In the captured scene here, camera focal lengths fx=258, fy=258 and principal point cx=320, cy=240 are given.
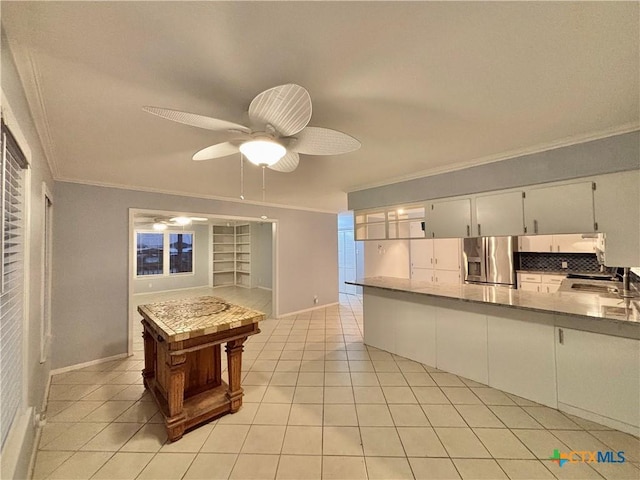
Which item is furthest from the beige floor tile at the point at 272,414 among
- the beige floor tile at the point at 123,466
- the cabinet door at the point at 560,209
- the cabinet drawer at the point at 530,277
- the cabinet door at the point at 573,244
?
the cabinet door at the point at 573,244

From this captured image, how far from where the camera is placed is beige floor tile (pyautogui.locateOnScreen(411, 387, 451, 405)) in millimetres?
2324

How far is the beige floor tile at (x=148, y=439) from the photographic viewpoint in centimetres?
182

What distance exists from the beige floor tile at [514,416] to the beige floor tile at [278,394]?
1768mm

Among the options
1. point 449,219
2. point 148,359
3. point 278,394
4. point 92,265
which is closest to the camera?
point 278,394

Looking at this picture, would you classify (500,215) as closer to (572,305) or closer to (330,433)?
(572,305)

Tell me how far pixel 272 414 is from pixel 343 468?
0.78m

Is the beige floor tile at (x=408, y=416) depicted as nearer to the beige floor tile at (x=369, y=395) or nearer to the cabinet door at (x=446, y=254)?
the beige floor tile at (x=369, y=395)

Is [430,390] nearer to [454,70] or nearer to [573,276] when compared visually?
[454,70]

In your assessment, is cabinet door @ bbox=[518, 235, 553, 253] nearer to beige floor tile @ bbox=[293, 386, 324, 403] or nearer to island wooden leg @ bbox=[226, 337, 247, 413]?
beige floor tile @ bbox=[293, 386, 324, 403]

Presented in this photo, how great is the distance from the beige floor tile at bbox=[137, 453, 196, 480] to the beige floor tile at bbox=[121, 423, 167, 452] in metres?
0.12

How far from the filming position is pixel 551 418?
6.82ft

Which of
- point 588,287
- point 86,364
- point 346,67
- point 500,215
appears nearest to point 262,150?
point 346,67

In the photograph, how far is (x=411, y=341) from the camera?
10.5ft

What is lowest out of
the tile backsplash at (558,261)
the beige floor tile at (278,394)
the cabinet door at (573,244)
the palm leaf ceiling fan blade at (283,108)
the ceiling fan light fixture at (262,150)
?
the beige floor tile at (278,394)
